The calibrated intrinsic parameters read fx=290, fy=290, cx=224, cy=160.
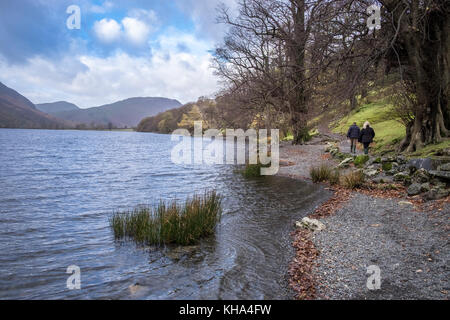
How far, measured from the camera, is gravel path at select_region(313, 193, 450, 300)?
4.37m

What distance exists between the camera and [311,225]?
7.67 meters

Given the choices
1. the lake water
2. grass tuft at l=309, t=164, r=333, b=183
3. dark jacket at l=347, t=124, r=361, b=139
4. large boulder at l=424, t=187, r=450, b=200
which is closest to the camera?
the lake water

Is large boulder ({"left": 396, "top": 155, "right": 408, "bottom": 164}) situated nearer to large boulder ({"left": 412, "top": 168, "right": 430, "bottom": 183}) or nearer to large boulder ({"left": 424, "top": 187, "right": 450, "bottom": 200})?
large boulder ({"left": 412, "top": 168, "right": 430, "bottom": 183})

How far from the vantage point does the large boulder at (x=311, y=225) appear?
754 centimetres

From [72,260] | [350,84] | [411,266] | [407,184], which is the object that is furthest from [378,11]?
[72,260]

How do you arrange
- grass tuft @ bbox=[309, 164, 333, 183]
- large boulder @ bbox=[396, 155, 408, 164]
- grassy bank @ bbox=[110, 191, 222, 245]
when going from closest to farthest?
grassy bank @ bbox=[110, 191, 222, 245]
large boulder @ bbox=[396, 155, 408, 164]
grass tuft @ bbox=[309, 164, 333, 183]

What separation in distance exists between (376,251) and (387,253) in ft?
0.65

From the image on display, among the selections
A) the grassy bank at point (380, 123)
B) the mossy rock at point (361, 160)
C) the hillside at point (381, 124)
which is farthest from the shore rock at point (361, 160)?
the grassy bank at point (380, 123)

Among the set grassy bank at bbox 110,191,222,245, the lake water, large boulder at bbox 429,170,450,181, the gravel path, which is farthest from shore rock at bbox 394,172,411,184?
grassy bank at bbox 110,191,222,245

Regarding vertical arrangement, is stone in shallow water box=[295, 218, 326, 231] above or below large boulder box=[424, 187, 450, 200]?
below

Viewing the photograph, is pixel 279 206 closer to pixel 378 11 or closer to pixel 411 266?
pixel 411 266

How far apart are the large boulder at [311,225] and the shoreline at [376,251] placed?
163 mm

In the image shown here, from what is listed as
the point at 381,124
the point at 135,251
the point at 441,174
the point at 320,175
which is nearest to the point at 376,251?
the point at 441,174

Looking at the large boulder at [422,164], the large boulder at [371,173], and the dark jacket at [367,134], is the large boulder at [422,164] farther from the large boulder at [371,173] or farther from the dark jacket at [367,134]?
the dark jacket at [367,134]
